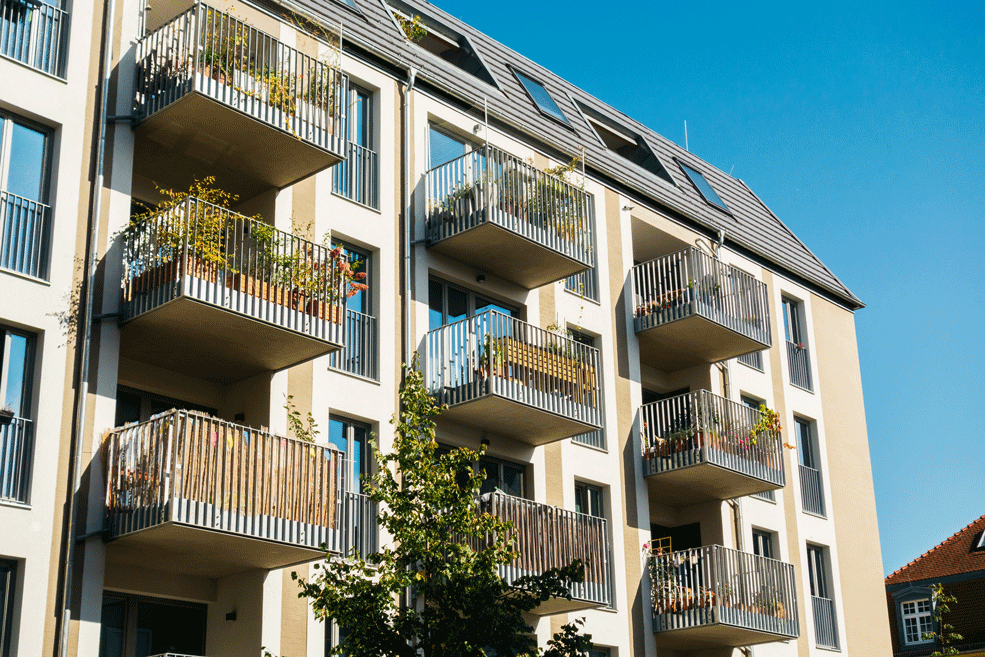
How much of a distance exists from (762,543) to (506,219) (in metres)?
10.4

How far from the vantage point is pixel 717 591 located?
78.3 ft

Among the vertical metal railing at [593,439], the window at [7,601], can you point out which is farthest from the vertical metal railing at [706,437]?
the window at [7,601]

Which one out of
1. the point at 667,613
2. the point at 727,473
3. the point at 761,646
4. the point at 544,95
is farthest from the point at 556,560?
the point at 544,95

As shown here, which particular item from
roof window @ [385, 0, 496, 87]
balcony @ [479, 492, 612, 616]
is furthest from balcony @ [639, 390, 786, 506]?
roof window @ [385, 0, 496, 87]

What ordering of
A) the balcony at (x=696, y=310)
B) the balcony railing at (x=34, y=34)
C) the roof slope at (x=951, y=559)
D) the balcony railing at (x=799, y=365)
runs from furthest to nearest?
the roof slope at (x=951, y=559)
the balcony railing at (x=799, y=365)
the balcony at (x=696, y=310)
the balcony railing at (x=34, y=34)

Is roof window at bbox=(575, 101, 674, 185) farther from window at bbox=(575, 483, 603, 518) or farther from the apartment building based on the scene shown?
window at bbox=(575, 483, 603, 518)

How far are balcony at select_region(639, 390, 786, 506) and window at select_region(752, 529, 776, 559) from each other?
4.65 ft

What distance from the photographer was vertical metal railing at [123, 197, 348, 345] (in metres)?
17.2

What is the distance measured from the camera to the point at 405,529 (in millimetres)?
15828

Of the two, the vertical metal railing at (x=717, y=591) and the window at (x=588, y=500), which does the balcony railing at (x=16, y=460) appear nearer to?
the window at (x=588, y=500)

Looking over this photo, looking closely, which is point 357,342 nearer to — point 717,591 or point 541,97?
point 717,591

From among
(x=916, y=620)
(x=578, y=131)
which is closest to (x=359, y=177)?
(x=578, y=131)

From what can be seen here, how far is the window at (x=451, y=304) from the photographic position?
2297 cm

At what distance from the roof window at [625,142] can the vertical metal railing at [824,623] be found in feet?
35.1
